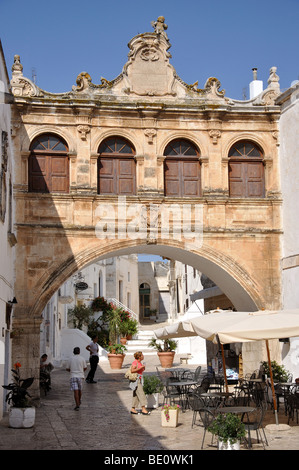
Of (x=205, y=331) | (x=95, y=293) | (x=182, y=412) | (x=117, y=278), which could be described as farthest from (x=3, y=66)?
(x=117, y=278)

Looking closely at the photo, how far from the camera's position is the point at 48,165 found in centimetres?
1711

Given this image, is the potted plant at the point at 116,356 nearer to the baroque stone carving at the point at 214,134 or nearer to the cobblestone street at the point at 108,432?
the cobblestone street at the point at 108,432

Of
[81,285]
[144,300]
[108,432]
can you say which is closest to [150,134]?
[108,432]

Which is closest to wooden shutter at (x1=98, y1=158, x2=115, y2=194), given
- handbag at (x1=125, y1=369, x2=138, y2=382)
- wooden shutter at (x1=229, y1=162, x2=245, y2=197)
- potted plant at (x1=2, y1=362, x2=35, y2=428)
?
wooden shutter at (x1=229, y1=162, x2=245, y2=197)

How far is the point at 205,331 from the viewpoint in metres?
11.4

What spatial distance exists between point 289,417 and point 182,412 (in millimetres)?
3032

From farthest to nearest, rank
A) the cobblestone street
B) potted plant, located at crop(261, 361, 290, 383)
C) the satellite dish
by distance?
the satellite dish < potted plant, located at crop(261, 361, 290, 383) < the cobblestone street

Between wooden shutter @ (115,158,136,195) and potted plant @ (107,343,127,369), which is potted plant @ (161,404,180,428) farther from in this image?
potted plant @ (107,343,127,369)

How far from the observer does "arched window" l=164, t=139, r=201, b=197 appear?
17.6 metres

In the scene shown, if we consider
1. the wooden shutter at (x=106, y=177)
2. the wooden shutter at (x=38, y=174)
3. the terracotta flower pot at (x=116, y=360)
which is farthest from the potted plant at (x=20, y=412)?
the terracotta flower pot at (x=116, y=360)

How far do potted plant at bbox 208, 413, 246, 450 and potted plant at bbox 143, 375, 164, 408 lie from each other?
5607mm

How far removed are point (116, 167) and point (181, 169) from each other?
1822 millimetres

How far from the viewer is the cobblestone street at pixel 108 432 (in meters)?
10.2

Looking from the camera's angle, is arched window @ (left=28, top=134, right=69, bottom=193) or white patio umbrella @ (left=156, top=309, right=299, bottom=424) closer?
white patio umbrella @ (left=156, top=309, right=299, bottom=424)
